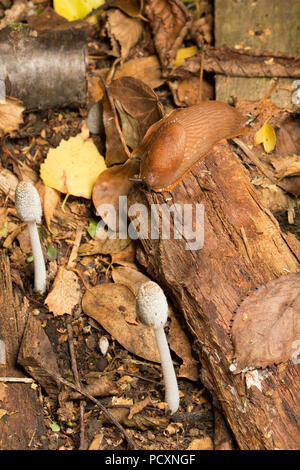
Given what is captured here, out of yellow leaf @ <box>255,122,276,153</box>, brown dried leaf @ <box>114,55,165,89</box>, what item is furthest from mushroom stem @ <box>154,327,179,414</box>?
brown dried leaf @ <box>114,55,165,89</box>

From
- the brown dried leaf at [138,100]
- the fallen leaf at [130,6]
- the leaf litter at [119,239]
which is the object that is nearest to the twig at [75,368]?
the leaf litter at [119,239]

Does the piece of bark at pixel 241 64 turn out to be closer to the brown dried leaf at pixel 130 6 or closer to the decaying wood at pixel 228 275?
the brown dried leaf at pixel 130 6

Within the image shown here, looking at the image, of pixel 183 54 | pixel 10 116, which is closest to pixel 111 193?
pixel 10 116

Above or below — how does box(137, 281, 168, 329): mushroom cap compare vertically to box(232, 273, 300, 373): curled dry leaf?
above

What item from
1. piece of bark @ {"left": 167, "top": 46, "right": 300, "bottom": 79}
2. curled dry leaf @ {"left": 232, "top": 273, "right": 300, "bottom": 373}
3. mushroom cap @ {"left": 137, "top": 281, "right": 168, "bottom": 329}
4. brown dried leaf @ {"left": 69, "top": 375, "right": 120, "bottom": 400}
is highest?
piece of bark @ {"left": 167, "top": 46, "right": 300, "bottom": 79}

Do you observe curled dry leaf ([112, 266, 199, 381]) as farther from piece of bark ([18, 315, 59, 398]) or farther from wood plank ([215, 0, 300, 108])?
wood plank ([215, 0, 300, 108])

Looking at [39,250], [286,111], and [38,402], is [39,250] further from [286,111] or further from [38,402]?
[286,111]
